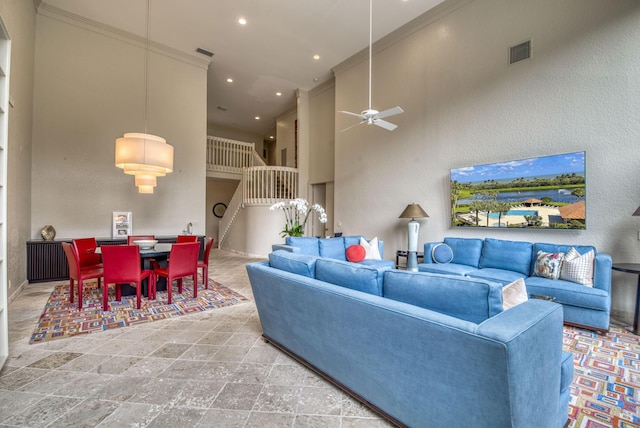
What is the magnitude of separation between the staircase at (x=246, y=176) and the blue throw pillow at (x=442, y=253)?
5.10 meters

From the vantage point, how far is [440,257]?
4.72 meters

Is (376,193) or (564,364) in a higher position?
(376,193)

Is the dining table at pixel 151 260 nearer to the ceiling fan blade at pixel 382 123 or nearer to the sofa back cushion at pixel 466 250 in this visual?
the ceiling fan blade at pixel 382 123

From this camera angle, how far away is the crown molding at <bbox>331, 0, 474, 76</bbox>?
5.24m

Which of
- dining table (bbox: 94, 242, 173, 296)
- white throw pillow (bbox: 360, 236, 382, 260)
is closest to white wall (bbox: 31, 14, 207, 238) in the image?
dining table (bbox: 94, 242, 173, 296)

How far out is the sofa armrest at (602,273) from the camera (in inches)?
126

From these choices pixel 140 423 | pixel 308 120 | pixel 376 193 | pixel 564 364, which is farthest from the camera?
pixel 308 120

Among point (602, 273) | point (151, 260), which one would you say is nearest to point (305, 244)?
point (151, 260)

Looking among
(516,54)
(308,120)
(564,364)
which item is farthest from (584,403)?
(308,120)

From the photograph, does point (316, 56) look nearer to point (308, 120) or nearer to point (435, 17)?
point (308, 120)

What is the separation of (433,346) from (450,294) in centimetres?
29

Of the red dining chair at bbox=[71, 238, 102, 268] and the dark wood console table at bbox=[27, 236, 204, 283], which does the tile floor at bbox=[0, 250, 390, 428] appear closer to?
the red dining chair at bbox=[71, 238, 102, 268]

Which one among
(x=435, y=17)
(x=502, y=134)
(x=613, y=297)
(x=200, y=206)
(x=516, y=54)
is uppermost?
(x=435, y=17)

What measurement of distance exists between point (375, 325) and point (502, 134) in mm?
4419
